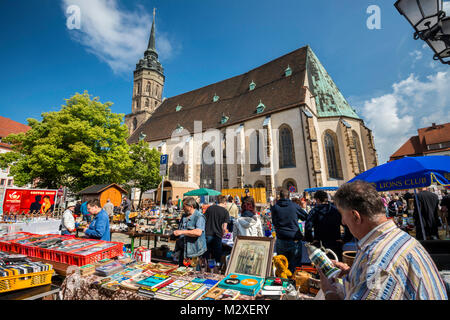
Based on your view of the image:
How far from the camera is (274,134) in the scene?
21.5 m

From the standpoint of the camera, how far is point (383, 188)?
16.0ft

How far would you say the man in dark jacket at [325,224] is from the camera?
145 inches

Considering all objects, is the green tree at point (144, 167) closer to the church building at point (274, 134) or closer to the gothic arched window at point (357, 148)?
the church building at point (274, 134)

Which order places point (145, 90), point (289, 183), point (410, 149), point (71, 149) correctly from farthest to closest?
point (145, 90) → point (410, 149) → point (289, 183) → point (71, 149)

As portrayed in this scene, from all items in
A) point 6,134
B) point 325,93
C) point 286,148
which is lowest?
point 286,148

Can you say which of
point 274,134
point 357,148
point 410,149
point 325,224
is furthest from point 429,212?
point 410,149

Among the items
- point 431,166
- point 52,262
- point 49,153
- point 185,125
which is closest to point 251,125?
point 185,125

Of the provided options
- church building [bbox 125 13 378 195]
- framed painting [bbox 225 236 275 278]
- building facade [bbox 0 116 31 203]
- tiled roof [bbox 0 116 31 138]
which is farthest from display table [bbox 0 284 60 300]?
tiled roof [bbox 0 116 31 138]

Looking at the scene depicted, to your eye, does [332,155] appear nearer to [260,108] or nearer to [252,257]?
[260,108]

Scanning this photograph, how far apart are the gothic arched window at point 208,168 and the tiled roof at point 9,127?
103 ft

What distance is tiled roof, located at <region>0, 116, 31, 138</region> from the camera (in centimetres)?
3112

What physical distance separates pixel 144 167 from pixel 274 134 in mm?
16179

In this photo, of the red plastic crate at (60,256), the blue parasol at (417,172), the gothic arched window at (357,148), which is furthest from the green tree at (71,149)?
the gothic arched window at (357,148)

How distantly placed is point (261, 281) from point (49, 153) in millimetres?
18000
